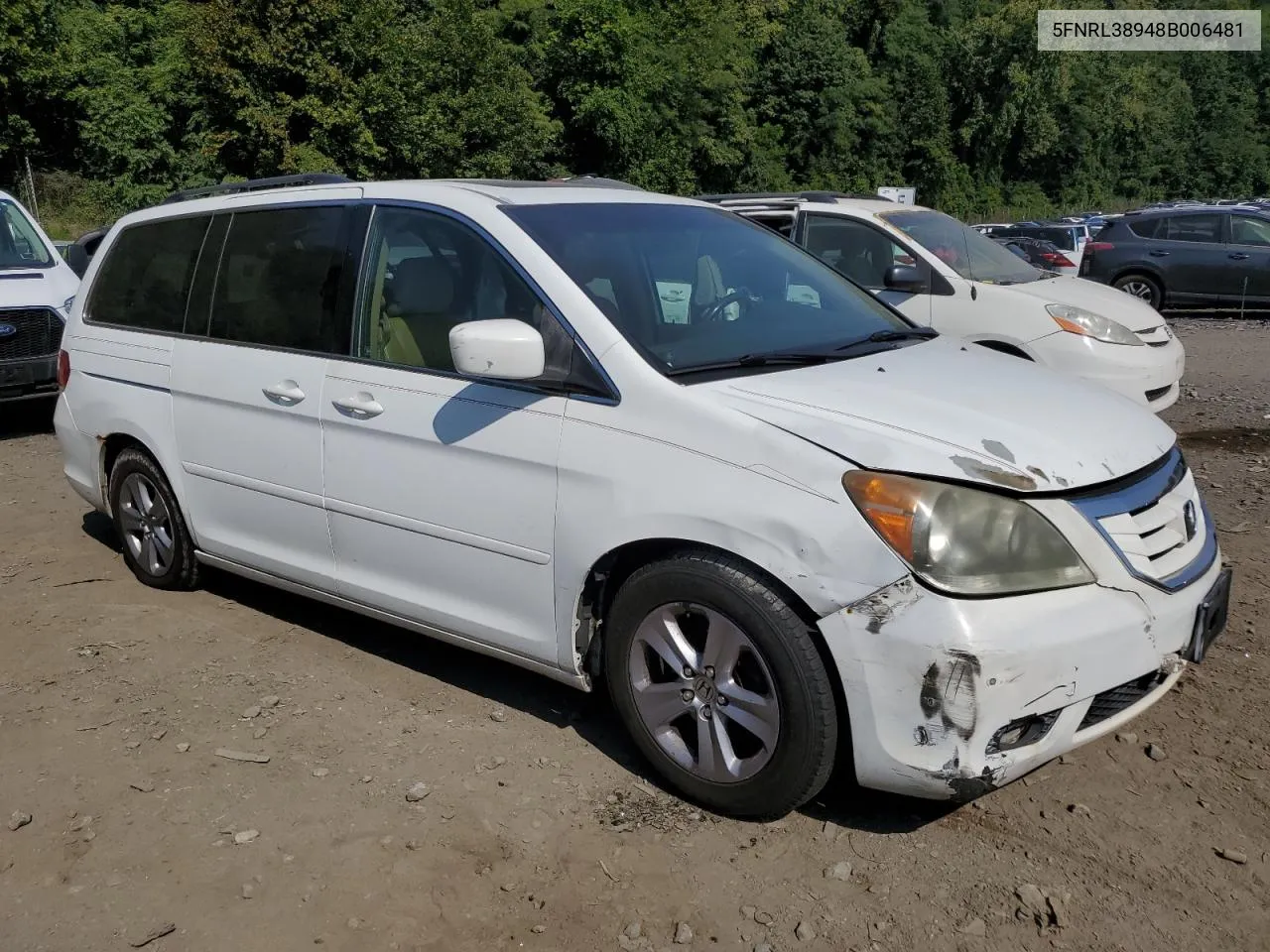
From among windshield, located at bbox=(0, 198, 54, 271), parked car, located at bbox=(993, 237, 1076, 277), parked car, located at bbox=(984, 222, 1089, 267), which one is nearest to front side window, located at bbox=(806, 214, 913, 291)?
windshield, located at bbox=(0, 198, 54, 271)

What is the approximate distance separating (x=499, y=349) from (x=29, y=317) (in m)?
7.04

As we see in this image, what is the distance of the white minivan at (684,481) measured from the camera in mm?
2877

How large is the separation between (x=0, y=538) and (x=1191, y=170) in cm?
8103

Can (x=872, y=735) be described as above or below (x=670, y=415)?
below

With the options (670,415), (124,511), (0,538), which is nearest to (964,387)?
(670,415)

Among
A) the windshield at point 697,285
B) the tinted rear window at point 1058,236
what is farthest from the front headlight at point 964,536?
the tinted rear window at point 1058,236

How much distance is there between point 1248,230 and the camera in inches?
643

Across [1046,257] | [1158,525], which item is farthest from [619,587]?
[1046,257]

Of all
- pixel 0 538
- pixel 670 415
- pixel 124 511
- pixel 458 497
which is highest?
pixel 670 415

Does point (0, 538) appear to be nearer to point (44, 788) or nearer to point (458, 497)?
point (44, 788)

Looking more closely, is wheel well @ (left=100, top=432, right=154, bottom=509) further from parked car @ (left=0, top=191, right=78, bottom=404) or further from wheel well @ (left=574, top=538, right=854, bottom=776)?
parked car @ (left=0, top=191, right=78, bottom=404)

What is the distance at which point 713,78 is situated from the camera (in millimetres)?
48500

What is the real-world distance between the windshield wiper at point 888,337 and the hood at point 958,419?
12 centimetres

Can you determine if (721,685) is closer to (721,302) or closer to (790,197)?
(721,302)
